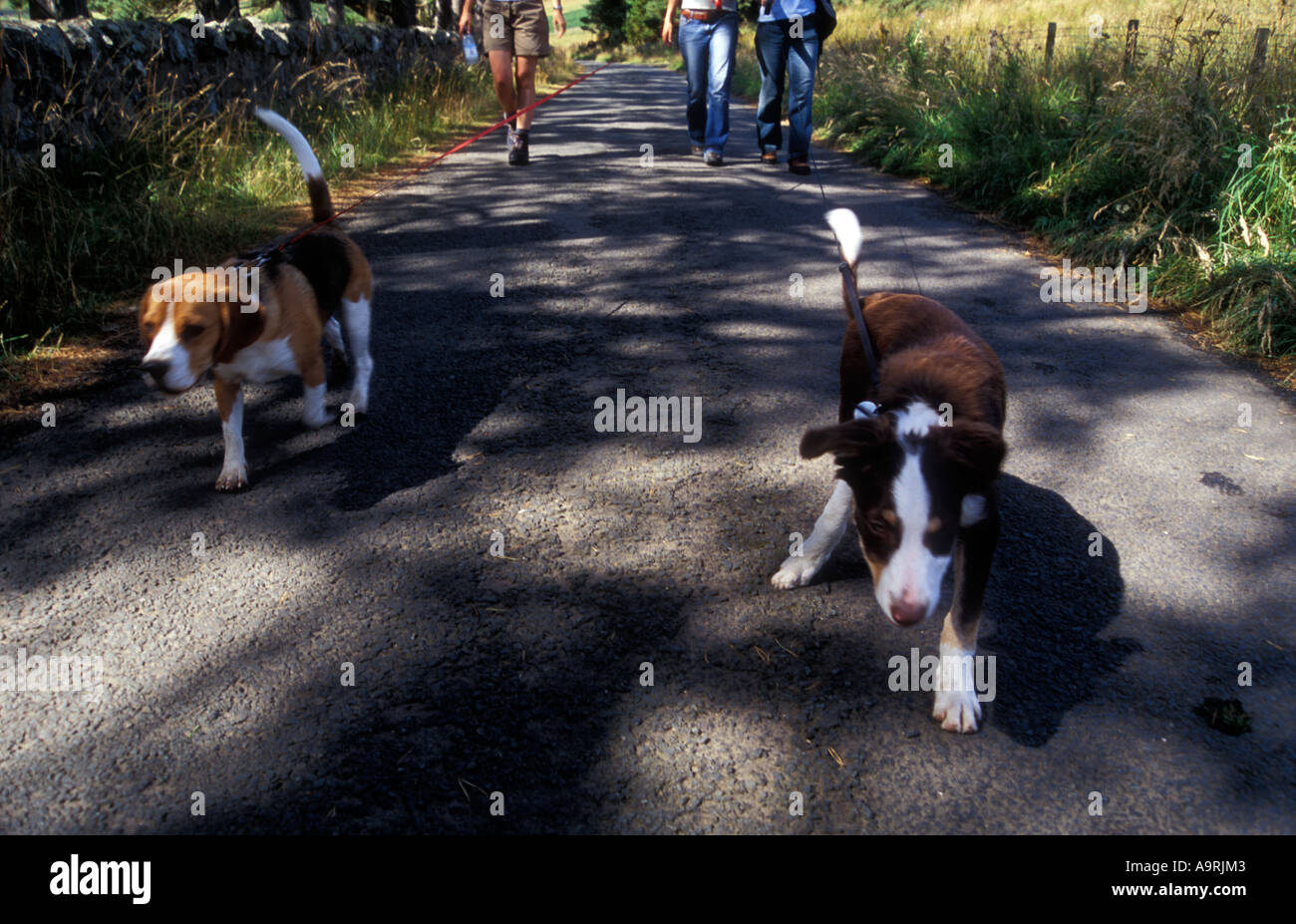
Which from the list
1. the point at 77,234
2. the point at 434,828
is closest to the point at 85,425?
the point at 77,234

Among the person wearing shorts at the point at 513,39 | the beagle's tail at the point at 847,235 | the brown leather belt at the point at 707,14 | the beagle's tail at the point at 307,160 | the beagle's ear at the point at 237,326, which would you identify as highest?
the brown leather belt at the point at 707,14

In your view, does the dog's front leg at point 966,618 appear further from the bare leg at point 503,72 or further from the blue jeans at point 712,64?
the blue jeans at point 712,64

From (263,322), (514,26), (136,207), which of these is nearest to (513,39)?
(514,26)

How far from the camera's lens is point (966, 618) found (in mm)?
2365

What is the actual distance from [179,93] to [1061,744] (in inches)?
360

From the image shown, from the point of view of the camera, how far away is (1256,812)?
2.03 m

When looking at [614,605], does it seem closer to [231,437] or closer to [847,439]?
[847,439]

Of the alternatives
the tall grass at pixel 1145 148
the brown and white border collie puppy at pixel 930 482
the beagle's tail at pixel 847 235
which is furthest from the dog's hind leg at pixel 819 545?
the tall grass at pixel 1145 148

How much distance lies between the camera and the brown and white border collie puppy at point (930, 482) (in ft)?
6.91

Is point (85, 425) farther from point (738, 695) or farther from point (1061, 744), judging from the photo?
point (1061, 744)

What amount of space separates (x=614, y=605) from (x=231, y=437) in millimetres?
1765

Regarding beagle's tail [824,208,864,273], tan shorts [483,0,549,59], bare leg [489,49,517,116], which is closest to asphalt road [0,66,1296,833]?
beagle's tail [824,208,864,273]

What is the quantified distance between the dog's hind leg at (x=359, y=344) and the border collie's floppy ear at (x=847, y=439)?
2.62 metres

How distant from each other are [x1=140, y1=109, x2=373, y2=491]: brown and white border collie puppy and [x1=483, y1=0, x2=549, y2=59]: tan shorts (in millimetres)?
5535
